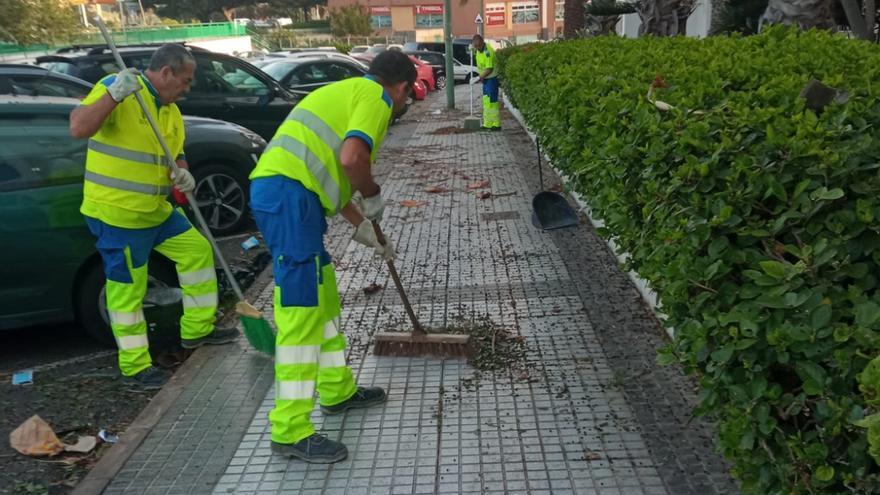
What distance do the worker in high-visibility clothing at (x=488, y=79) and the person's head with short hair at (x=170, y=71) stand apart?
1079 centimetres

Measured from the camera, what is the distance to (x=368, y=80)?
3693 millimetres

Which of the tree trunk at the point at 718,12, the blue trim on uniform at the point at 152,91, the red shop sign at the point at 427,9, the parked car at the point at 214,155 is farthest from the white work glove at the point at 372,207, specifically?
the red shop sign at the point at 427,9

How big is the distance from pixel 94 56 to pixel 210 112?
5.62 feet

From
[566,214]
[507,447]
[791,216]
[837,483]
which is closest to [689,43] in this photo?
[566,214]

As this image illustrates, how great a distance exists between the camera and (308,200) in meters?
3.60

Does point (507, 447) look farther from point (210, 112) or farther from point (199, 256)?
point (210, 112)

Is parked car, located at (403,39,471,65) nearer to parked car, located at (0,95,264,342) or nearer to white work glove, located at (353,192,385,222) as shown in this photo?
parked car, located at (0,95,264,342)

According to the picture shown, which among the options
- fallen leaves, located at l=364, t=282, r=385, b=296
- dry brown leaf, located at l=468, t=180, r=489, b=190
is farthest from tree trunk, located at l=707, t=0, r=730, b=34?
fallen leaves, located at l=364, t=282, r=385, b=296

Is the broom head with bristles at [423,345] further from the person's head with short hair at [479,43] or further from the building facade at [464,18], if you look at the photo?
the building facade at [464,18]

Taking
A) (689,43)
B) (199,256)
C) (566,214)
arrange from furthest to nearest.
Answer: (566,214) < (689,43) < (199,256)

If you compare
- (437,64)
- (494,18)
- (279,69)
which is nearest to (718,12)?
(279,69)

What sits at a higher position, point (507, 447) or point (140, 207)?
point (140, 207)

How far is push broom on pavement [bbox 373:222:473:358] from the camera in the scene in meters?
4.62

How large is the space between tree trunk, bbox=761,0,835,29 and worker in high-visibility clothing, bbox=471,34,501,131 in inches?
278
